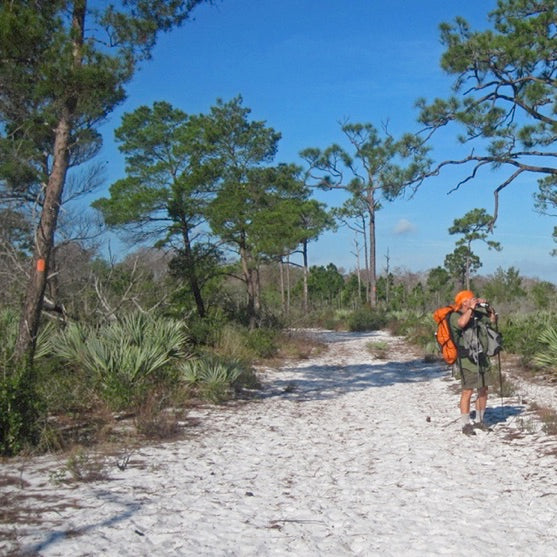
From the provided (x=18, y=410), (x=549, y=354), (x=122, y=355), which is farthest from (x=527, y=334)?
(x=18, y=410)

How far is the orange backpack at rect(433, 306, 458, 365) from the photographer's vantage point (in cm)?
775

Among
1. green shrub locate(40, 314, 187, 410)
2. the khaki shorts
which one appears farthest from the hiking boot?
green shrub locate(40, 314, 187, 410)

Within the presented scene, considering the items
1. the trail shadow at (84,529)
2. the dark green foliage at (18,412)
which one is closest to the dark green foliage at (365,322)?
the dark green foliage at (18,412)

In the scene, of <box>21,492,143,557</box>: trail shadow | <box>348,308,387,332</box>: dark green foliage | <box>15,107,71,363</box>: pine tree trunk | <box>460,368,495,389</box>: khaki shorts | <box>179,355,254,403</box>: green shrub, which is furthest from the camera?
<box>348,308,387,332</box>: dark green foliage

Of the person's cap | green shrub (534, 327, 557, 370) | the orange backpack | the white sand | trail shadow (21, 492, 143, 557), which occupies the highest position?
the person's cap

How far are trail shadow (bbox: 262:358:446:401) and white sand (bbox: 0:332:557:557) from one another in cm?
229

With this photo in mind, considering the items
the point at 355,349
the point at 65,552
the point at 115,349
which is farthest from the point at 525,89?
the point at 65,552

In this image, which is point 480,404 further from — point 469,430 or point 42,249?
point 42,249

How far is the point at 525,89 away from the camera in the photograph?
1595 centimetres

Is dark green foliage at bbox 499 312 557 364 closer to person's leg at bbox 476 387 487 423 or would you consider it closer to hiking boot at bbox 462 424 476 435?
person's leg at bbox 476 387 487 423

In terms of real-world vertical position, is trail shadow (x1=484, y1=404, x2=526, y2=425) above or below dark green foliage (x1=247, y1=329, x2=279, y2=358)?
below

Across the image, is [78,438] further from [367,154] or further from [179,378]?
[367,154]

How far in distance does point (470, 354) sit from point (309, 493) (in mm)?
3180

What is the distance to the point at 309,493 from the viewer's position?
18.3 feet
